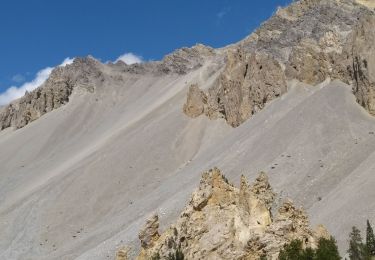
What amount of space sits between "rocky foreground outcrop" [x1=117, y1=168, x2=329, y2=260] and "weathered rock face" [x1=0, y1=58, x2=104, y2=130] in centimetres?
9902

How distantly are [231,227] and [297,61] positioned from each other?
175 feet

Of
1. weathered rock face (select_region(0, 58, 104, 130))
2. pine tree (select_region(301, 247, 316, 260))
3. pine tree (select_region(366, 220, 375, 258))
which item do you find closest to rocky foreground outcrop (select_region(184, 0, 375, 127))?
pine tree (select_region(366, 220, 375, 258))

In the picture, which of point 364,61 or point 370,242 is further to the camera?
point 364,61

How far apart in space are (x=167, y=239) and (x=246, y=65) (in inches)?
2208

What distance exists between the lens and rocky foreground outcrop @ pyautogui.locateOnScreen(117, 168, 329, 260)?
86.6 feet

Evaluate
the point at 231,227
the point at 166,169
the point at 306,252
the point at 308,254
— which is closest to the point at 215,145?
the point at 166,169

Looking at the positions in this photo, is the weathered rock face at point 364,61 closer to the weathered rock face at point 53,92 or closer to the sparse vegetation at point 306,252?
the sparse vegetation at point 306,252

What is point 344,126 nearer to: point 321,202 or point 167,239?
point 321,202

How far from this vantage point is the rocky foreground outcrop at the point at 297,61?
6869cm

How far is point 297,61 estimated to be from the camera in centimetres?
7894

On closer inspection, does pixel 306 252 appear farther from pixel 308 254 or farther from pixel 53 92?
pixel 53 92

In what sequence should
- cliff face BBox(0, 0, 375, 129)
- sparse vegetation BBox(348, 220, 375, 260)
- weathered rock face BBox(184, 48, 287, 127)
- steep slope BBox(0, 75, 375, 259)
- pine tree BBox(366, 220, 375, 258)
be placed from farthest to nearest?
weathered rock face BBox(184, 48, 287, 127)
cliff face BBox(0, 0, 375, 129)
steep slope BBox(0, 75, 375, 259)
pine tree BBox(366, 220, 375, 258)
sparse vegetation BBox(348, 220, 375, 260)

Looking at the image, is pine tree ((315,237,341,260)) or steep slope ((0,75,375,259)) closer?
pine tree ((315,237,341,260))

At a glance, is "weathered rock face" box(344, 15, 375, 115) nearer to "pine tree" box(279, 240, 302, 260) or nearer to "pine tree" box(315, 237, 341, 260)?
"pine tree" box(315, 237, 341, 260)
